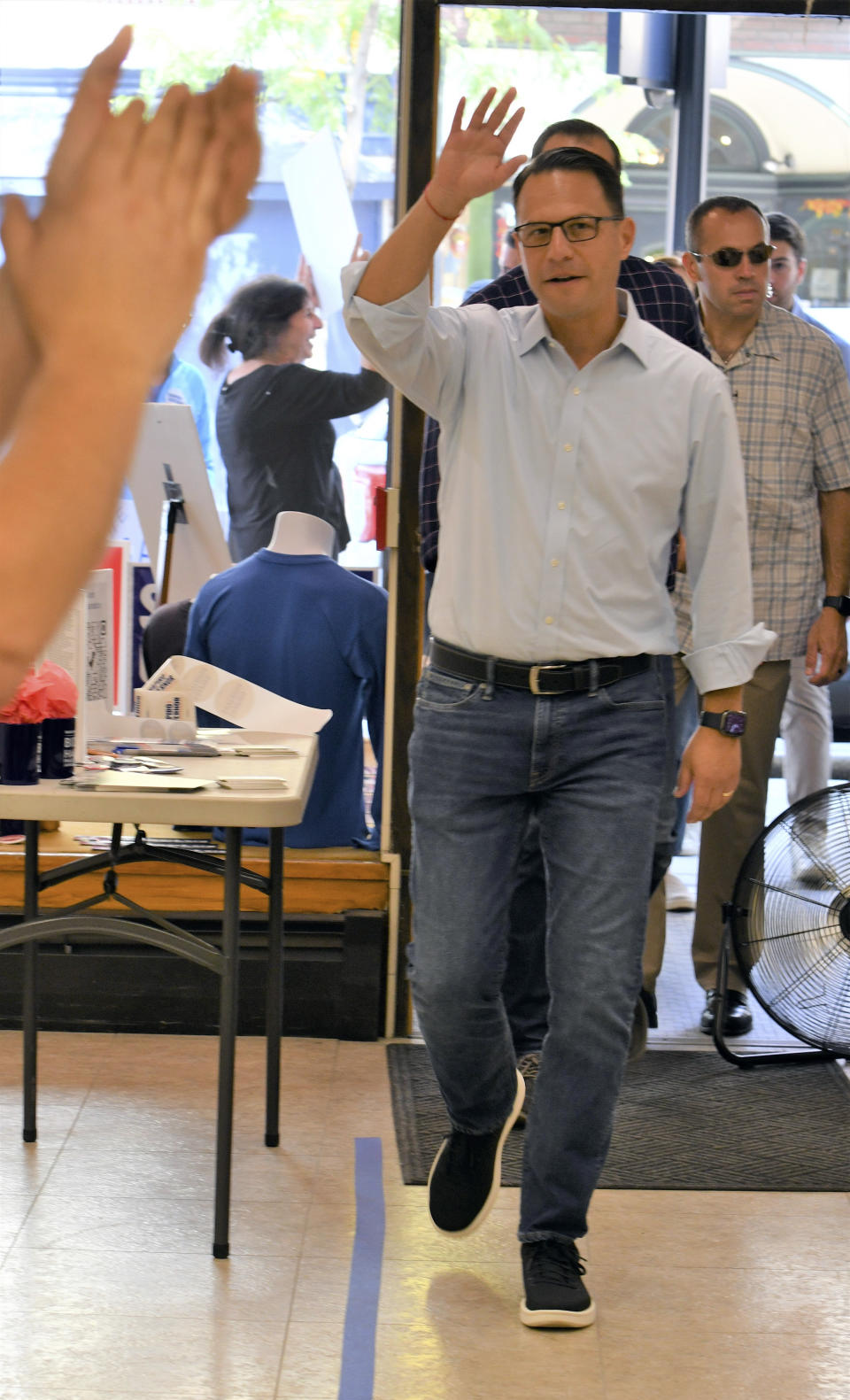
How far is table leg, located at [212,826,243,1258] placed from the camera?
2738 millimetres

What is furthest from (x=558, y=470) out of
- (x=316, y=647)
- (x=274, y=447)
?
(x=274, y=447)

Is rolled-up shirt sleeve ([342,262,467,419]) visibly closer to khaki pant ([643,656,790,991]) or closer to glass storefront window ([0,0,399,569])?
glass storefront window ([0,0,399,569])

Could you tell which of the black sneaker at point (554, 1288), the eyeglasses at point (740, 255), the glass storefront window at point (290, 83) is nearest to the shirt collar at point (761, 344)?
the eyeglasses at point (740, 255)

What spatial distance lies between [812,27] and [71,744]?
5311mm

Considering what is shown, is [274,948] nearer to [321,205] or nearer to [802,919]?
[802,919]

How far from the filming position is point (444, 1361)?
2.47m

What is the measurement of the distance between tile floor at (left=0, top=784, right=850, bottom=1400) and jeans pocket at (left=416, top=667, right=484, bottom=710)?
0.99m

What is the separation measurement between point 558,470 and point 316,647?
1.50 meters

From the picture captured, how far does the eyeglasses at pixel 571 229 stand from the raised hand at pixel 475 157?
0.15 metres

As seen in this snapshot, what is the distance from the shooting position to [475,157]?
2.31 m

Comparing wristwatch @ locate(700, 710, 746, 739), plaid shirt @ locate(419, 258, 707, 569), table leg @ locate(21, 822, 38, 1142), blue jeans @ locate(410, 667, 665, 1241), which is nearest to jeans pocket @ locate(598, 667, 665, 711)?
blue jeans @ locate(410, 667, 665, 1241)

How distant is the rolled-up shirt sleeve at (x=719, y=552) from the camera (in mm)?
2566

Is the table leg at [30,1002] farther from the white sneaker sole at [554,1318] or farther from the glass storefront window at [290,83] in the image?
the glass storefront window at [290,83]

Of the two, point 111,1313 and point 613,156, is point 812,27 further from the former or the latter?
point 111,1313
